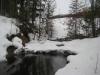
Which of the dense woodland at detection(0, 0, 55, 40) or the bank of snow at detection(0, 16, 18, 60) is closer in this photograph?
the bank of snow at detection(0, 16, 18, 60)

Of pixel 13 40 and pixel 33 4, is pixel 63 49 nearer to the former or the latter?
pixel 13 40

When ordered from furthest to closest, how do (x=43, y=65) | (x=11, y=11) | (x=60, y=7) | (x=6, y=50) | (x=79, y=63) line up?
(x=60, y=7) < (x=11, y=11) < (x=6, y=50) < (x=43, y=65) < (x=79, y=63)

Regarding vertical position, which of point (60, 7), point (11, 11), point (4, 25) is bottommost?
point (4, 25)

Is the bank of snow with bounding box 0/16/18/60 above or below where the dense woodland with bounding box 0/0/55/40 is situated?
below

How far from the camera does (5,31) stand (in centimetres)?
1659

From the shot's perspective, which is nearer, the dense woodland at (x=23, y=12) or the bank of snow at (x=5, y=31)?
the bank of snow at (x=5, y=31)

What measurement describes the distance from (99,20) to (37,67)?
14261 mm

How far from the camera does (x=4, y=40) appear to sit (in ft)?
49.0

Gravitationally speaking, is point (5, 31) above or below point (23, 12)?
below

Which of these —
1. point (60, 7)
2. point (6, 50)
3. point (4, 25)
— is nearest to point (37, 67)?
point (6, 50)

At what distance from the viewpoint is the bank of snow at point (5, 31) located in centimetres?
1359

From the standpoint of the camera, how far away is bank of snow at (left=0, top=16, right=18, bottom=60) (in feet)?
44.6

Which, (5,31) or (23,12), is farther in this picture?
(23,12)

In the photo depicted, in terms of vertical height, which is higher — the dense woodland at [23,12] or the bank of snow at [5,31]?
the dense woodland at [23,12]
